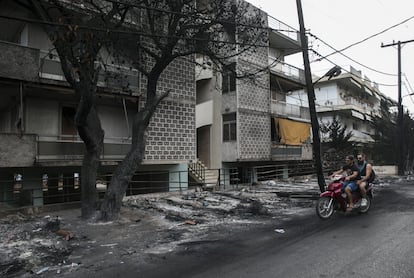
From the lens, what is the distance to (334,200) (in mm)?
9953

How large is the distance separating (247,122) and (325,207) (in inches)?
501

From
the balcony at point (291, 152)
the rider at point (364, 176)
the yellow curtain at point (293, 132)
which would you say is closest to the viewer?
the rider at point (364, 176)

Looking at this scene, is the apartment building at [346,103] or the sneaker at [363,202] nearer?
the sneaker at [363,202]

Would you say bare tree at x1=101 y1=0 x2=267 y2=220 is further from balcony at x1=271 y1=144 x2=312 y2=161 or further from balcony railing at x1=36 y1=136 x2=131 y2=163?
balcony at x1=271 y1=144 x2=312 y2=161

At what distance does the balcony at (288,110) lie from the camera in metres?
24.7

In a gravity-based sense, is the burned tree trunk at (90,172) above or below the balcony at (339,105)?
below

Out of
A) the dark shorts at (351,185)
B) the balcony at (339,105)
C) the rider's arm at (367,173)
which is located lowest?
the dark shorts at (351,185)

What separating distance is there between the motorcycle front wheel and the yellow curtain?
14.8 m

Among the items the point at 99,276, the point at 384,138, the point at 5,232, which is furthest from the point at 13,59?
the point at 384,138

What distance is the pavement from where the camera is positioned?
628cm

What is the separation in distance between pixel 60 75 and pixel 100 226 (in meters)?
6.84

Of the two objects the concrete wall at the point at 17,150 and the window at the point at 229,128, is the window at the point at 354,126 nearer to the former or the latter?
the window at the point at 229,128

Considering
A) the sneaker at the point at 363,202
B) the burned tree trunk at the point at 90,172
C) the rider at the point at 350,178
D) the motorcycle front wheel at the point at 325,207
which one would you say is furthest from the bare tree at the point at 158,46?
the sneaker at the point at 363,202

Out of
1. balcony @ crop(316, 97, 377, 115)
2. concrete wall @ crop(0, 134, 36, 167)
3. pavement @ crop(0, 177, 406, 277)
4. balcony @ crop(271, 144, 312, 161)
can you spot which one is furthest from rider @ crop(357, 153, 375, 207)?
balcony @ crop(316, 97, 377, 115)
